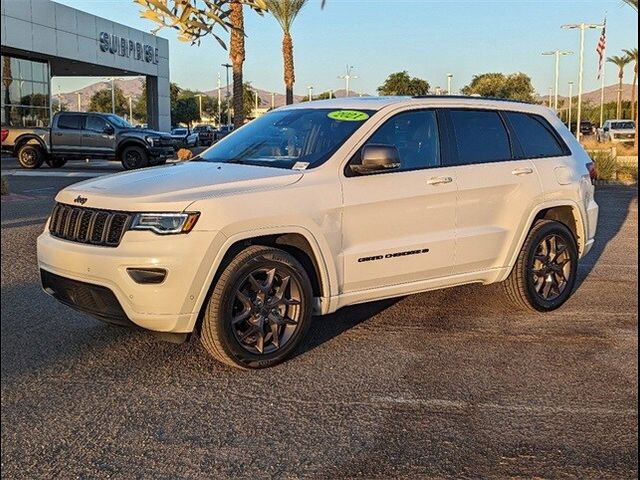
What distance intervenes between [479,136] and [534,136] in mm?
705

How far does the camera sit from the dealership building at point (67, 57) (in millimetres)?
28969

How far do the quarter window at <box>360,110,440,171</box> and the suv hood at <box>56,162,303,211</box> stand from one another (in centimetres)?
93

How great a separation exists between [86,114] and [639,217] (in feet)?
79.7

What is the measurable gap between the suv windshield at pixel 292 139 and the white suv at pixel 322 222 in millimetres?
16

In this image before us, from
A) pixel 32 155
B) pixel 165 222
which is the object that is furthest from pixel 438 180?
pixel 32 155

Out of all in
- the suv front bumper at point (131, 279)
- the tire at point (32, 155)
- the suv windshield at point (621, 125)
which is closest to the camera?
the suv front bumper at point (131, 279)

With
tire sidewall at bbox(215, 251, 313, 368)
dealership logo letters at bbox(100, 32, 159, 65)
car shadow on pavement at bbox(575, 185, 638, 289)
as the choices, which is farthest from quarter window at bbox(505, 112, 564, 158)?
dealership logo letters at bbox(100, 32, 159, 65)

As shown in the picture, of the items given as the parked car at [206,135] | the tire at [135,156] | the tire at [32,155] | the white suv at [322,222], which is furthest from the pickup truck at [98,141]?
the parked car at [206,135]

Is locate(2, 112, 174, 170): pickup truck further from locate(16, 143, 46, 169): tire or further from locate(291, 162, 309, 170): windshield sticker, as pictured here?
locate(291, 162, 309, 170): windshield sticker

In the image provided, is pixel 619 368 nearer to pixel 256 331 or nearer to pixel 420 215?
pixel 420 215

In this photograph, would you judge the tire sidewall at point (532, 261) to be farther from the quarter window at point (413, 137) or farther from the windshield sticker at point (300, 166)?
the windshield sticker at point (300, 166)

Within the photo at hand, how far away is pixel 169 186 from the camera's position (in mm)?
4473

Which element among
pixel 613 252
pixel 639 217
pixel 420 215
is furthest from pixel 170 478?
pixel 613 252

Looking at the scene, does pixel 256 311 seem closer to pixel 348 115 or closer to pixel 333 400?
pixel 333 400
